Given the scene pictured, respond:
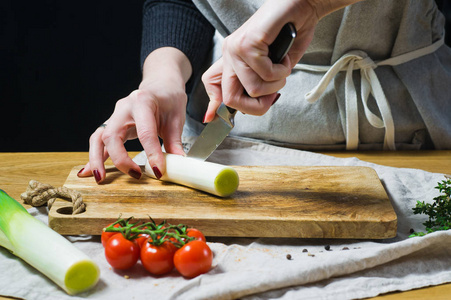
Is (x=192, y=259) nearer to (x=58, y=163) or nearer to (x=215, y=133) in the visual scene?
(x=215, y=133)

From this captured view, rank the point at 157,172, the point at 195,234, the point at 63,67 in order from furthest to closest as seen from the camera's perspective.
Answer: the point at 63,67 < the point at 157,172 < the point at 195,234

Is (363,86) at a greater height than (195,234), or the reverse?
(363,86)

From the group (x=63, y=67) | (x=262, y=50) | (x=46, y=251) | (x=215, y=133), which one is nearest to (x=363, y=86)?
(x=215, y=133)

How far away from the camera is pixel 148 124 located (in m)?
1.71

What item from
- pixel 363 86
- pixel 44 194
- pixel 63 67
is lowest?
pixel 63 67

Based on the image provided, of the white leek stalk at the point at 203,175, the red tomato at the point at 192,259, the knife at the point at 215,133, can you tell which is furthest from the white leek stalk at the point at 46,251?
the knife at the point at 215,133

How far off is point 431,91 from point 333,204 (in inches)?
34.5

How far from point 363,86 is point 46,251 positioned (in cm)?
134

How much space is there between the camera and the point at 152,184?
1.65 m

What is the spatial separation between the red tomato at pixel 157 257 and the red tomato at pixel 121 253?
0.08ft

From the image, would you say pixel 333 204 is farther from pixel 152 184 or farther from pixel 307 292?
pixel 152 184

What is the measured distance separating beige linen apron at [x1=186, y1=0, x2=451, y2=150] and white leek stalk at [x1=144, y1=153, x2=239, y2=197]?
2.00ft

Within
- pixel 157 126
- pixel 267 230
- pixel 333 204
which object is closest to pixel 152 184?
pixel 157 126

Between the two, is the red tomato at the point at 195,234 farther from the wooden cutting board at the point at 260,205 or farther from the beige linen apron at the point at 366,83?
the beige linen apron at the point at 366,83
